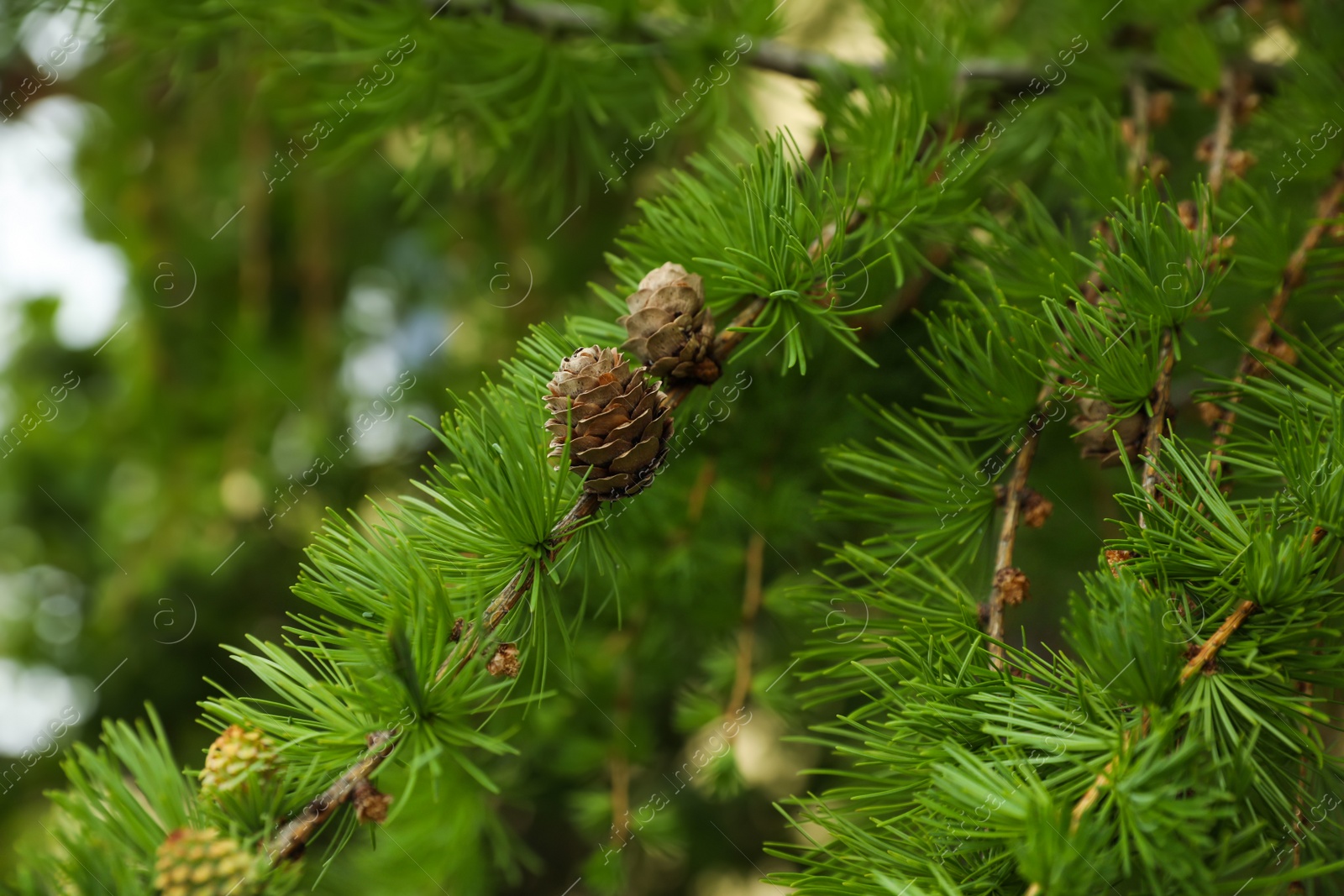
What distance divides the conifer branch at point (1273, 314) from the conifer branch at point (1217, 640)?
0.06m

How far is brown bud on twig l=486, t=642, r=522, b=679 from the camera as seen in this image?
0.28 metres

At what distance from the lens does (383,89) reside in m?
0.51

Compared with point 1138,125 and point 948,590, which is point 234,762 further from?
point 1138,125

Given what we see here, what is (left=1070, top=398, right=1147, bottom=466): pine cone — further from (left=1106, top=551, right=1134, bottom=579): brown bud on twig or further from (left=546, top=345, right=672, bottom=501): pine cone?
(left=546, top=345, right=672, bottom=501): pine cone

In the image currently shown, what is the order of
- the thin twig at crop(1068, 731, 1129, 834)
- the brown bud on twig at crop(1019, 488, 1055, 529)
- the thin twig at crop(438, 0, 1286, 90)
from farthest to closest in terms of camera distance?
the thin twig at crop(438, 0, 1286, 90) < the brown bud on twig at crop(1019, 488, 1055, 529) < the thin twig at crop(1068, 731, 1129, 834)

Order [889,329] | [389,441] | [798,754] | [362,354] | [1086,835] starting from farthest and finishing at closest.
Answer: [362,354], [389,441], [798,754], [889,329], [1086,835]

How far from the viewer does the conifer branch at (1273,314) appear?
32 centimetres

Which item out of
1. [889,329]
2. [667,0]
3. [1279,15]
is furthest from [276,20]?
[1279,15]

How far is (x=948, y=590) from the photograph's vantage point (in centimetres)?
35

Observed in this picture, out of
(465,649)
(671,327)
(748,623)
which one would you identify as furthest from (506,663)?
(748,623)

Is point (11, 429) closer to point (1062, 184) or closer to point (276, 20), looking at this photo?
point (276, 20)

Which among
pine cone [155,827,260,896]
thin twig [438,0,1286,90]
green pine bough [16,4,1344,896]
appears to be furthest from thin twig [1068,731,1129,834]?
thin twig [438,0,1286,90]

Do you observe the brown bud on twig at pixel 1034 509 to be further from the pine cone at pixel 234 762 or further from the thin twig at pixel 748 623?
the pine cone at pixel 234 762

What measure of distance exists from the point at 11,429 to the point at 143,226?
0.36 meters
